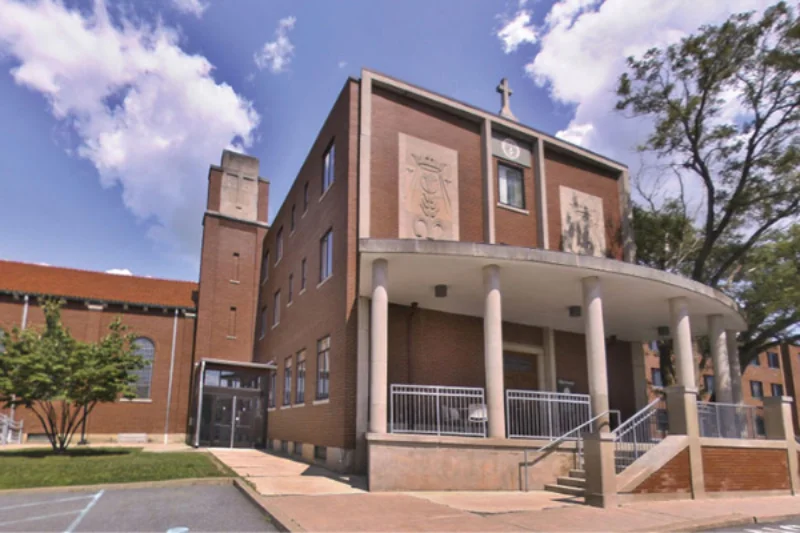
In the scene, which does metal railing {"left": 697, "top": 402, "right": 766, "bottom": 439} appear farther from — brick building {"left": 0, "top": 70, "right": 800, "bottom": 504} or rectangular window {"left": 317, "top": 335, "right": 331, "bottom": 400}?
rectangular window {"left": 317, "top": 335, "right": 331, "bottom": 400}

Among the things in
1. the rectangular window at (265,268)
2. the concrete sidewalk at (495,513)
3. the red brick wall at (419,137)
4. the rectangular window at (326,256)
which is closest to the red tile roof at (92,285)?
the rectangular window at (265,268)

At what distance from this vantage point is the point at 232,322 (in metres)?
32.7

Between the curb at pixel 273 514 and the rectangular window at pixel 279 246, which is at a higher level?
the rectangular window at pixel 279 246

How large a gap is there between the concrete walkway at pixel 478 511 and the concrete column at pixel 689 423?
0.44 meters

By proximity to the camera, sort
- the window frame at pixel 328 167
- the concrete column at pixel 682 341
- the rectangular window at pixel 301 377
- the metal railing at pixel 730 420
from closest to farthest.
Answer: the metal railing at pixel 730 420 → the concrete column at pixel 682 341 → the window frame at pixel 328 167 → the rectangular window at pixel 301 377

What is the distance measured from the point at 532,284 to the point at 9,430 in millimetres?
27349

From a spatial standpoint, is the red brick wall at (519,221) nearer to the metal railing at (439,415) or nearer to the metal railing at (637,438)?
the metal railing at (439,415)

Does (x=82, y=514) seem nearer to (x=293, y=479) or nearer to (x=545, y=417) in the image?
(x=293, y=479)

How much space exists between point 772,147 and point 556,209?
25.9 ft

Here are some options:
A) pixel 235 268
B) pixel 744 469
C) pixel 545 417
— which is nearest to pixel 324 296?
pixel 545 417

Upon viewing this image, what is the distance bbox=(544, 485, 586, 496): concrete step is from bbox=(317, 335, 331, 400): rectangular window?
7.05m

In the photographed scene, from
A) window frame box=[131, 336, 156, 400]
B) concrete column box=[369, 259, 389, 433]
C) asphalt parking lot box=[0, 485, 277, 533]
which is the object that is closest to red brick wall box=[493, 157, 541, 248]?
concrete column box=[369, 259, 389, 433]

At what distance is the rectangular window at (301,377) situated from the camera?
20.4 meters

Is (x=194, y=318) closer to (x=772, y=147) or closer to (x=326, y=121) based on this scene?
(x=326, y=121)
